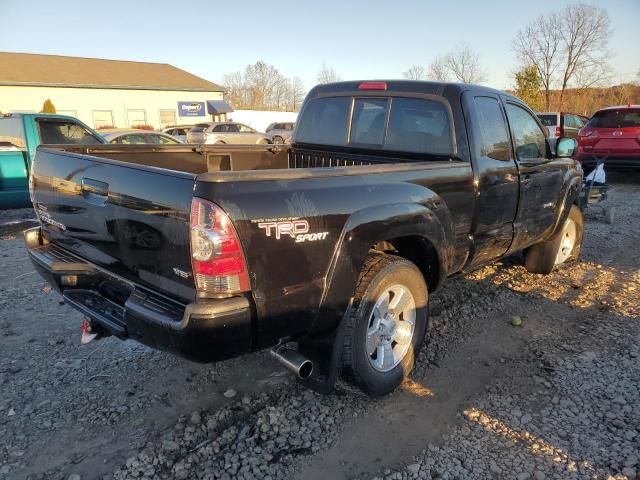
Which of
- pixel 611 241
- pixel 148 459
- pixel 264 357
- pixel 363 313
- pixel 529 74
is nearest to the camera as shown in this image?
pixel 148 459

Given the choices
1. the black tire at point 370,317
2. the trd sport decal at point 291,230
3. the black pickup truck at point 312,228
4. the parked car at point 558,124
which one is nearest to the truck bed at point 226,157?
the black pickup truck at point 312,228

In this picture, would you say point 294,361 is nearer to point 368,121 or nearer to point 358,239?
point 358,239

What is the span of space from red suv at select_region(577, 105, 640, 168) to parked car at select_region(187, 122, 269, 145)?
539 inches

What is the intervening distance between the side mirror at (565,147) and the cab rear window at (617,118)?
8.25 m

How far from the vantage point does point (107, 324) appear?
8.62 feet

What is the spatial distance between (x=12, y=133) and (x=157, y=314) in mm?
7627

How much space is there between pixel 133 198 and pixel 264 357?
67.4 inches

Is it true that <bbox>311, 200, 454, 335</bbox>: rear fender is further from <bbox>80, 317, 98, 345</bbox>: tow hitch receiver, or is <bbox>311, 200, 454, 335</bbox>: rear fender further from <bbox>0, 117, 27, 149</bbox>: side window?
<bbox>0, 117, 27, 149</bbox>: side window

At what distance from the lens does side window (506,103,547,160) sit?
4258 mm

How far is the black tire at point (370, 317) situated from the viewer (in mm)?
2805

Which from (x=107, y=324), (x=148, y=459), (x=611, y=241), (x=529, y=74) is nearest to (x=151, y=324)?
(x=107, y=324)

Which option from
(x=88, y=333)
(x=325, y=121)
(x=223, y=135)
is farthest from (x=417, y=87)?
(x=223, y=135)

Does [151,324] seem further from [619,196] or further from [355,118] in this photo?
[619,196]

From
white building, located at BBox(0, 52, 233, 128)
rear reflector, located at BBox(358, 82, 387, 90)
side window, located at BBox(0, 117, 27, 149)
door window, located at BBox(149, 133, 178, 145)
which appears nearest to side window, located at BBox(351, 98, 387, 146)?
rear reflector, located at BBox(358, 82, 387, 90)
